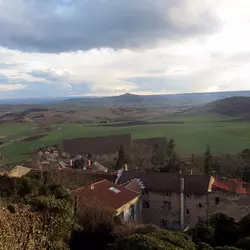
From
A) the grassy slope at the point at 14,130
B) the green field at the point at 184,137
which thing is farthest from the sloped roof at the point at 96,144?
the grassy slope at the point at 14,130

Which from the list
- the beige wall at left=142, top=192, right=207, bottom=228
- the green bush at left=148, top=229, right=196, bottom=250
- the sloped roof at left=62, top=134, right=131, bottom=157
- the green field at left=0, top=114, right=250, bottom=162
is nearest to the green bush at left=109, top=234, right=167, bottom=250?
the green bush at left=148, top=229, right=196, bottom=250

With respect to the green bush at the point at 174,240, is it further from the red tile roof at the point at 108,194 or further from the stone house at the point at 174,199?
the stone house at the point at 174,199

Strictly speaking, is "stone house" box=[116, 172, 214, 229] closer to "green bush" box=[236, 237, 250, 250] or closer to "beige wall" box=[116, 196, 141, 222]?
"beige wall" box=[116, 196, 141, 222]

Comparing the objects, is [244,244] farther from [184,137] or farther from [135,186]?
[184,137]

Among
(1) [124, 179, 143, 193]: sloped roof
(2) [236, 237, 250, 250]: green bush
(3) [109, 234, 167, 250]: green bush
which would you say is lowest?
(1) [124, 179, 143, 193]: sloped roof

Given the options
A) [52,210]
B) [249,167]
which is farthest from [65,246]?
[249,167]

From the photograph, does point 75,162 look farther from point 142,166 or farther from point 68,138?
point 68,138

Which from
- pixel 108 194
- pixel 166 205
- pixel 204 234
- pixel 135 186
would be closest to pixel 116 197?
pixel 108 194
